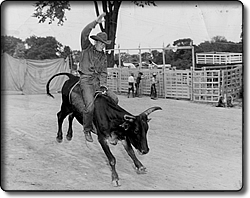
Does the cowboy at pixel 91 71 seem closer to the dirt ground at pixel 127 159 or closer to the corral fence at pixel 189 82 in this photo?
the dirt ground at pixel 127 159

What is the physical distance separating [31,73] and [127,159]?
12.0 m

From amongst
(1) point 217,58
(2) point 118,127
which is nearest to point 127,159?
(2) point 118,127

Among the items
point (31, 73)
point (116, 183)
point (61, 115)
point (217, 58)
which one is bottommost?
point (116, 183)

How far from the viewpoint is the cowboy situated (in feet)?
18.0

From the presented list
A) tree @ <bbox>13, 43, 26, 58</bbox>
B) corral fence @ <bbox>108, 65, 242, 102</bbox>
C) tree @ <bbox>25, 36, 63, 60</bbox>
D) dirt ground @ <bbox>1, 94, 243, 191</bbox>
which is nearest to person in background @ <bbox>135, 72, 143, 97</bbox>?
corral fence @ <bbox>108, 65, 242, 102</bbox>

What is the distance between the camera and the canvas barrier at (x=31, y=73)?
1688 cm

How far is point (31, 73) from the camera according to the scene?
17078 millimetres

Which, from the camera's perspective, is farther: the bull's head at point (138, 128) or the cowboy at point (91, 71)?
the cowboy at point (91, 71)

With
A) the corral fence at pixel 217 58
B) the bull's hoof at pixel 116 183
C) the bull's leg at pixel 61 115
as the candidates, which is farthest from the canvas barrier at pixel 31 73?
the bull's hoof at pixel 116 183

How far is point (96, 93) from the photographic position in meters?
5.68

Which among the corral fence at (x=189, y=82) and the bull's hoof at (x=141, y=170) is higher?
the corral fence at (x=189, y=82)

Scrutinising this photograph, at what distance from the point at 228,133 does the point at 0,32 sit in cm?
565

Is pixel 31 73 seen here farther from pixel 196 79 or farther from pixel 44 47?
pixel 196 79

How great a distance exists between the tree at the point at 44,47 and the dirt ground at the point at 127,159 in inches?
122
